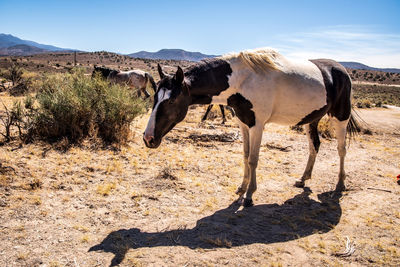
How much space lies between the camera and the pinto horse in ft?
10.7

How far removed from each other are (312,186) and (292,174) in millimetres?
551

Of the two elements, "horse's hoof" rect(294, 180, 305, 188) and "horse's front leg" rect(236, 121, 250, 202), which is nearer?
"horse's front leg" rect(236, 121, 250, 202)

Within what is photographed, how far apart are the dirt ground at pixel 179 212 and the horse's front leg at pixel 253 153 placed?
0.22 metres

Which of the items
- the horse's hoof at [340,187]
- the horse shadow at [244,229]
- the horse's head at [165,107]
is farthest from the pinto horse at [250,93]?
the horse's hoof at [340,187]

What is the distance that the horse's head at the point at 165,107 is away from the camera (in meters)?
3.17

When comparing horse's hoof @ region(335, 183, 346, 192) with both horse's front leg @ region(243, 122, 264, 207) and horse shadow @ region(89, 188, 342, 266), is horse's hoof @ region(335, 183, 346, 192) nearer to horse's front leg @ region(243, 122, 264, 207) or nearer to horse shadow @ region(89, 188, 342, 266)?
horse shadow @ region(89, 188, 342, 266)

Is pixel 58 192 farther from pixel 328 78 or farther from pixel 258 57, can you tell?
pixel 328 78

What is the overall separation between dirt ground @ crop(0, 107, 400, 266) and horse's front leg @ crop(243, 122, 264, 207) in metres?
0.22

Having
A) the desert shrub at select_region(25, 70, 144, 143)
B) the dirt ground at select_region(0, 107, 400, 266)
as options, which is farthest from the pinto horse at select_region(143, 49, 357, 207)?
the desert shrub at select_region(25, 70, 144, 143)

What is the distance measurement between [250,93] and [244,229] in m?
1.83

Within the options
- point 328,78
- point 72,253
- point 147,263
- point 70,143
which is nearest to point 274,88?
point 328,78

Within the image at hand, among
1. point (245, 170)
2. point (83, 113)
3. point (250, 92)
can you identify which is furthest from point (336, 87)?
point (83, 113)

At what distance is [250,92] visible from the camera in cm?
366

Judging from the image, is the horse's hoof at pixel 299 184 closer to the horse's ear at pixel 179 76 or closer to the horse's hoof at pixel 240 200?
the horse's hoof at pixel 240 200
